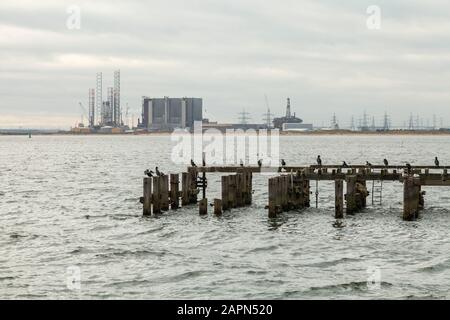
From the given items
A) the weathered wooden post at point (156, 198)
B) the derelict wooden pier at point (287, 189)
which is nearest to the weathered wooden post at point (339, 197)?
the derelict wooden pier at point (287, 189)

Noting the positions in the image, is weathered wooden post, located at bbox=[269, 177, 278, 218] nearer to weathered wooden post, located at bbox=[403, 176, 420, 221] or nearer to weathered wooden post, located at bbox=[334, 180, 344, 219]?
weathered wooden post, located at bbox=[334, 180, 344, 219]

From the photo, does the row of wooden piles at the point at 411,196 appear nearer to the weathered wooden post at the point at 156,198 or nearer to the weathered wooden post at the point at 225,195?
the weathered wooden post at the point at 225,195

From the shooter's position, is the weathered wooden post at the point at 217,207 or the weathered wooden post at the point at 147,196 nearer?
the weathered wooden post at the point at 147,196

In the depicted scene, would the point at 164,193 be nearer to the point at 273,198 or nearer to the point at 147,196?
the point at 147,196

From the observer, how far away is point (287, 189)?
37625 mm

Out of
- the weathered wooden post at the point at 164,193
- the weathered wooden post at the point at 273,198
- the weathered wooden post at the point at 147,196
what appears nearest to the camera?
the weathered wooden post at the point at 273,198

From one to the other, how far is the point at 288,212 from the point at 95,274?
646 inches

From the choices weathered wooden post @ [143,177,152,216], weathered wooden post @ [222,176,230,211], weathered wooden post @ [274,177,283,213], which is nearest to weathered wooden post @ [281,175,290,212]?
weathered wooden post @ [274,177,283,213]

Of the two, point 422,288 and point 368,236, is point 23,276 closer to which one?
point 422,288

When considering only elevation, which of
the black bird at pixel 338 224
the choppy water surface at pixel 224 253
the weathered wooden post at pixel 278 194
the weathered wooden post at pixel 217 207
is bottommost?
the choppy water surface at pixel 224 253

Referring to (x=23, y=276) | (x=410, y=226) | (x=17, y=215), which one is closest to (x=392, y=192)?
(x=410, y=226)

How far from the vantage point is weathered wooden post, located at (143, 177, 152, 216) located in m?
35.9

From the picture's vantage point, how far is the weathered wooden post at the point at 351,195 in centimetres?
3503

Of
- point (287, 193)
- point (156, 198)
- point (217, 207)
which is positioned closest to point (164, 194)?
point (156, 198)
